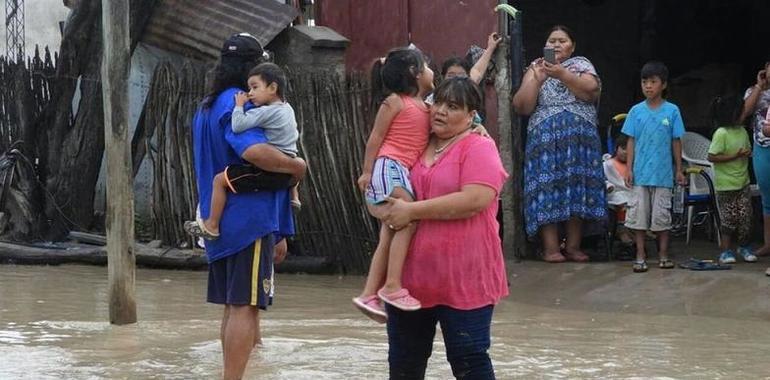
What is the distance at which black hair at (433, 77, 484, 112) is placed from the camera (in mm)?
5066

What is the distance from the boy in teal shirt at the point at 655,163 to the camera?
31.9 ft

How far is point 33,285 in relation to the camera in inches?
397

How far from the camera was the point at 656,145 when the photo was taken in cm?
974

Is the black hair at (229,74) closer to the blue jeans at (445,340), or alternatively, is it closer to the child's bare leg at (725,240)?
the blue jeans at (445,340)

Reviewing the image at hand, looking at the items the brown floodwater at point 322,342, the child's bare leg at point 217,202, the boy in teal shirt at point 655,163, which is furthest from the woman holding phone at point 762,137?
the child's bare leg at point 217,202

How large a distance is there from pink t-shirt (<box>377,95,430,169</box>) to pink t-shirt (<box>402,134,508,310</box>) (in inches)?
8.1

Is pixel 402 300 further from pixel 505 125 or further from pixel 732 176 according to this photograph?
pixel 732 176

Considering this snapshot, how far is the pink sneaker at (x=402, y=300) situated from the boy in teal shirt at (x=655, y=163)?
4985 mm

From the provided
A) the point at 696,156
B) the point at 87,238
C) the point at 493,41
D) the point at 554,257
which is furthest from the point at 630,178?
the point at 87,238

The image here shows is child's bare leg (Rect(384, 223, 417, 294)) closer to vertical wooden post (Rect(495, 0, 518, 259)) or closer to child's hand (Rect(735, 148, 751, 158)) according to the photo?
vertical wooden post (Rect(495, 0, 518, 259))

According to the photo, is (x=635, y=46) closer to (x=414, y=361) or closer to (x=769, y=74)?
(x=769, y=74)

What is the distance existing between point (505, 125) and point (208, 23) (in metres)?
3.21

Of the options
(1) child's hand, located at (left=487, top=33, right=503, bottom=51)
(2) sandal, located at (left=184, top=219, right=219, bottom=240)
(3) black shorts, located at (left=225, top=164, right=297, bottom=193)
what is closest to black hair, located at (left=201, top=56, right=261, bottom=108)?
(3) black shorts, located at (left=225, top=164, right=297, bottom=193)

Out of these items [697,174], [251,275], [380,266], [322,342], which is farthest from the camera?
[697,174]
